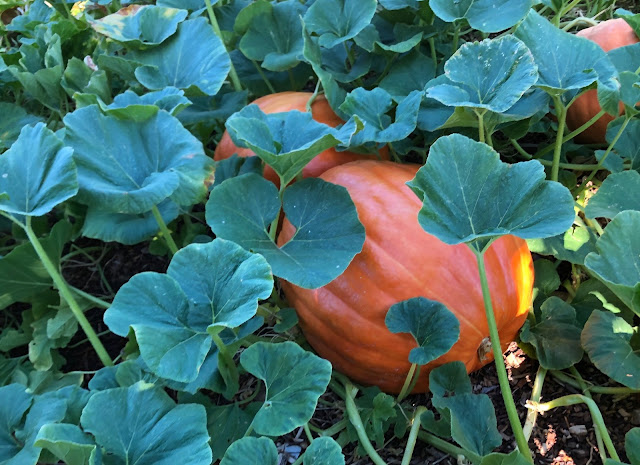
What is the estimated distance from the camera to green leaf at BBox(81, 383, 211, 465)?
2.53ft

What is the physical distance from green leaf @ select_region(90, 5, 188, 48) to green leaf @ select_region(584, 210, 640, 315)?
3.16 feet

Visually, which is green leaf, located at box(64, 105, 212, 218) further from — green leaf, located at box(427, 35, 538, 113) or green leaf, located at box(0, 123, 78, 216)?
green leaf, located at box(427, 35, 538, 113)

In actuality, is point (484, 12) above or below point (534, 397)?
above

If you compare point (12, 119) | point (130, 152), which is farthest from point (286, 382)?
point (12, 119)

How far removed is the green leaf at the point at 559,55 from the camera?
106 cm

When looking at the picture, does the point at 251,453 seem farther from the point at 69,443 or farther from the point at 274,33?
the point at 274,33

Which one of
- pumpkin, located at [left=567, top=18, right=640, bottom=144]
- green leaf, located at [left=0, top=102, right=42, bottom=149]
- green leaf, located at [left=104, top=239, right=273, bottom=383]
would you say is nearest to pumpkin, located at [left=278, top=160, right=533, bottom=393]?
green leaf, located at [left=104, top=239, right=273, bottom=383]

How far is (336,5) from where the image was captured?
1.29 metres

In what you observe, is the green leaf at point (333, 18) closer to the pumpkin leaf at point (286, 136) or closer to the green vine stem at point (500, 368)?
the pumpkin leaf at point (286, 136)

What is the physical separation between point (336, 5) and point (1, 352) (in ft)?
3.47

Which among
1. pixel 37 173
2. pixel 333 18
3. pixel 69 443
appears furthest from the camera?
pixel 333 18

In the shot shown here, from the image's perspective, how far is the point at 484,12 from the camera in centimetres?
120

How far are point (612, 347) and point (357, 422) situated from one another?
45 centimetres

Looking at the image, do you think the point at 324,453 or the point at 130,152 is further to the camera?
the point at 130,152
